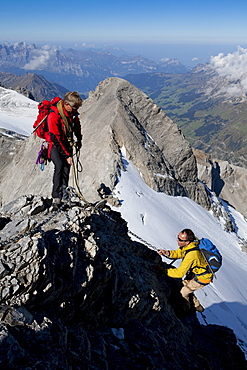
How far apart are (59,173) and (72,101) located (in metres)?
2.70

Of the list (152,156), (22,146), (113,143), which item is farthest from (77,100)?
(22,146)

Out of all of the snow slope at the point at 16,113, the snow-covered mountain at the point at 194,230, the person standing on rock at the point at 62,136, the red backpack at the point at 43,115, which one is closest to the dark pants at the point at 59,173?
the person standing on rock at the point at 62,136

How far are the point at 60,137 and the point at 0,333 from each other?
259 inches

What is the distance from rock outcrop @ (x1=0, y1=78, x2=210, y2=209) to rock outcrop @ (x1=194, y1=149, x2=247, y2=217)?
33.7 meters

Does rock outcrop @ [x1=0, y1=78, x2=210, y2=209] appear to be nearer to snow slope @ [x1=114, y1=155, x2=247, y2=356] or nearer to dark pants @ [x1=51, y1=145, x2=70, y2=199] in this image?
snow slope @ [x1=114, y1=155, x2=247, y2=356]

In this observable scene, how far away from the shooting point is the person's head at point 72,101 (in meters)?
9.23

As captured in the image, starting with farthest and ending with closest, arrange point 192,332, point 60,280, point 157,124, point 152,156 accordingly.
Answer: point 157,124, point 152,156, point 192,332, point 60,280

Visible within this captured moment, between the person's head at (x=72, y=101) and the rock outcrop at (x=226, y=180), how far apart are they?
64.5 m

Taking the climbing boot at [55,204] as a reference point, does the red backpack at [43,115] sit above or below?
above

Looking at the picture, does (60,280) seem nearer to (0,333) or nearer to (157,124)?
(0,333)

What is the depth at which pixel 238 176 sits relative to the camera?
7962 cm

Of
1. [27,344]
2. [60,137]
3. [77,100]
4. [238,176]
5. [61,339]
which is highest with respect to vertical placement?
[77,100]

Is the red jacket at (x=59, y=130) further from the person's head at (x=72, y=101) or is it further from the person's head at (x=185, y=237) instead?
the person's head at (x=185, y=237)

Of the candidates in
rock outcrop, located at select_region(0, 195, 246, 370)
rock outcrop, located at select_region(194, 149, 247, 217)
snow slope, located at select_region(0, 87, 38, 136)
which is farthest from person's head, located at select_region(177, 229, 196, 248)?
snow slope, located at select_region(0, 87, 38, 136)
